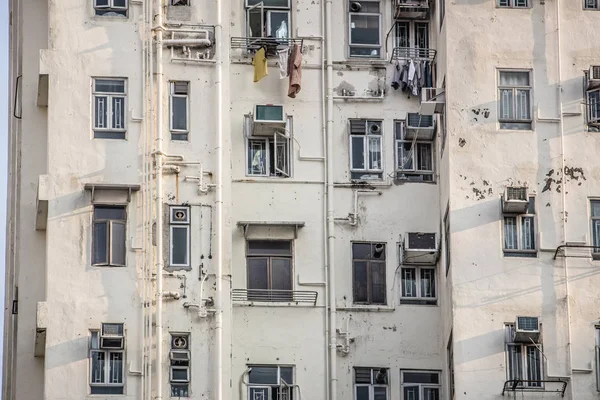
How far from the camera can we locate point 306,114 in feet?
134

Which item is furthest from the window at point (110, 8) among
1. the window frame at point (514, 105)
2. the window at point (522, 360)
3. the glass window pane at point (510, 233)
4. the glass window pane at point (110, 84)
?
the window at point (522, 360)

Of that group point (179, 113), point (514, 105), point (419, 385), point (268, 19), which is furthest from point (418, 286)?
point (268, 19)

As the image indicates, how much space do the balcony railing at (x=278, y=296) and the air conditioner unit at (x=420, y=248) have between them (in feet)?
7.11

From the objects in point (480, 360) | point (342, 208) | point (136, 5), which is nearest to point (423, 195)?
point (342, 208)

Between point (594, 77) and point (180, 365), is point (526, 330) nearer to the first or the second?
point (594, 77)

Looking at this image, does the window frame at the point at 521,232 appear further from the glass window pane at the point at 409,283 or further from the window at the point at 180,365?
the window at the point at 180,365

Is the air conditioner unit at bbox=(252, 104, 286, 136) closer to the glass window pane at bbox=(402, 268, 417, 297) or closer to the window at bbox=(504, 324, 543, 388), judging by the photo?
the glass window pane at bbox=(402, 268, 417, 297)

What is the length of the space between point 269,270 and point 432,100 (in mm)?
5023

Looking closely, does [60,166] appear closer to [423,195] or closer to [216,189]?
[216,189]

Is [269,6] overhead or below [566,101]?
overhead

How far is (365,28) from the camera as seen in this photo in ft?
136

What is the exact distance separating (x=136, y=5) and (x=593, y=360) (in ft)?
39.6

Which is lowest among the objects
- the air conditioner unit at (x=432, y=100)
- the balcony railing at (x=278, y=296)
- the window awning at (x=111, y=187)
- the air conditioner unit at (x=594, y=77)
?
the balcony railing at (x=278, y=296)

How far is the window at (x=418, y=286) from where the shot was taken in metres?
40.0
